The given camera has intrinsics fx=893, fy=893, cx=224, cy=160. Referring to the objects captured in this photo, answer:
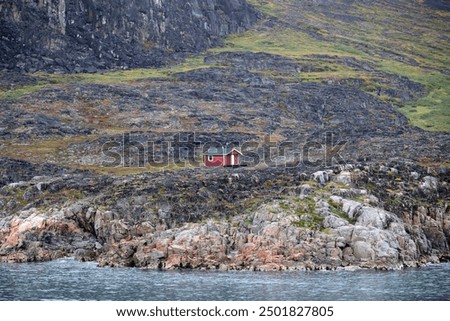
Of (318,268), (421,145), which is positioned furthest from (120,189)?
(421,145)

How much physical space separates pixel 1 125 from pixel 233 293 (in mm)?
106069

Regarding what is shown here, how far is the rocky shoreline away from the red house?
1455 cm

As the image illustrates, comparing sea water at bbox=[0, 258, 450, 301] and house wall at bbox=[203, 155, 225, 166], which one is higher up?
sea water at bbox=[0, 258, 450, 301]

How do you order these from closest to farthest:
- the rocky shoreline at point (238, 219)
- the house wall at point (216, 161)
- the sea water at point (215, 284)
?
the sea water at point (215, 284), the rocky shoreline at point (238, 219), the house wall at point (216, 161)

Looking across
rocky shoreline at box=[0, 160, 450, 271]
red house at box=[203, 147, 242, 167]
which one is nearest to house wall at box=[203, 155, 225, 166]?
red house at box=[203, 147, 242, 167]

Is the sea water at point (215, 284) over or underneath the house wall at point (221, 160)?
over

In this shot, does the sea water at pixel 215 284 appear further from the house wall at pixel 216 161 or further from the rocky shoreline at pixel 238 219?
the house wall at pixel 216 161

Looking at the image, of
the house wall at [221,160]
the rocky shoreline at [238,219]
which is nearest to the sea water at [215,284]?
the rocky shoreline at [238,219]

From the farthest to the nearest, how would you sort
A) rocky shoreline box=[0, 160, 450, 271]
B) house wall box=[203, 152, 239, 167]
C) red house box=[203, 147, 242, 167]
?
1. house wall box=[203, 152, 239, 167]
2. red house box=[203, 147, 242, 167]
3. rocky shoreline box=[0, 160, 450, 271]

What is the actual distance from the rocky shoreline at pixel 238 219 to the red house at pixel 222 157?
47.7 ft

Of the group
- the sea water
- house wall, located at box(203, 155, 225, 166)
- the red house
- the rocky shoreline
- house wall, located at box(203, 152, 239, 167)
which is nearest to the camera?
the sea water

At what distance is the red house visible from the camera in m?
158

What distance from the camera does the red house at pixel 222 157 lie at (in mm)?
157875

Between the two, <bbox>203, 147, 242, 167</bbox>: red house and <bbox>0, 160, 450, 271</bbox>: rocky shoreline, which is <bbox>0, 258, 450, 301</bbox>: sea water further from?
<bbox>203, 147, 242, 167</bbox>: red house
